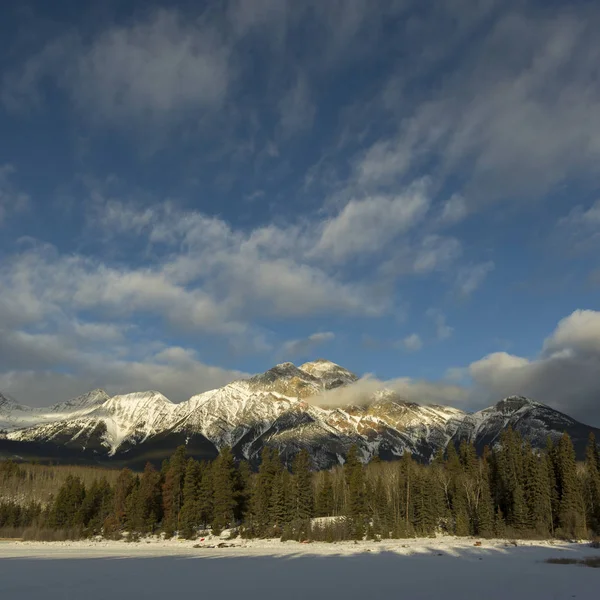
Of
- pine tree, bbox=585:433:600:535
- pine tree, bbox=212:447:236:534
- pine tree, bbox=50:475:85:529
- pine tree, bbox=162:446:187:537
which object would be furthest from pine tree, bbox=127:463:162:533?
pine tree, bbox=585:433:600:535

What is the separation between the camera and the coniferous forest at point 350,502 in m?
88.9

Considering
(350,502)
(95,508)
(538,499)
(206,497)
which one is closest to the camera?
(538,499)

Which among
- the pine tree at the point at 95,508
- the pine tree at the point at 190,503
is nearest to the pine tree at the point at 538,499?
the pine tree at the point at 190,503

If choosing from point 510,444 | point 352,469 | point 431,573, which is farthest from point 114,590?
point 510,444

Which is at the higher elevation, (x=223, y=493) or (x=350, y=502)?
Result: (x=223, y=493)

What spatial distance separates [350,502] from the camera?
95.5 m

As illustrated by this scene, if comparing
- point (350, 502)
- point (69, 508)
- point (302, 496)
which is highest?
point (302, 496)

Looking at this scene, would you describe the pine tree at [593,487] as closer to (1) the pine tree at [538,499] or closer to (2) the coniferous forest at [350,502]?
(2) the coniferous forest at [350,502]

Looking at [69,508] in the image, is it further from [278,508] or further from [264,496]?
[278,508]

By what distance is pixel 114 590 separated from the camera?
25.0m

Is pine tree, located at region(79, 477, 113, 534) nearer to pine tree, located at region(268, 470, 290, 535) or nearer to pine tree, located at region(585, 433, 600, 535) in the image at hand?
pine tree, located at region(268, 470, 290, 535)

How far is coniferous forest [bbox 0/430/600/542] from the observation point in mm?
88875

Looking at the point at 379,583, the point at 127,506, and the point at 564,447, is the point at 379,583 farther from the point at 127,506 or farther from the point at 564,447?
the point at 127,506

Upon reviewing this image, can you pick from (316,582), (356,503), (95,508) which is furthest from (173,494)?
(316,582)
